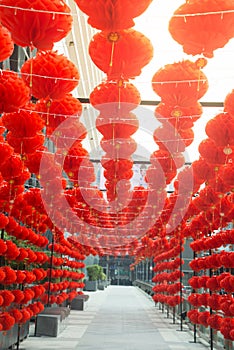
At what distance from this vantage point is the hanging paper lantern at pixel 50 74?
382cm

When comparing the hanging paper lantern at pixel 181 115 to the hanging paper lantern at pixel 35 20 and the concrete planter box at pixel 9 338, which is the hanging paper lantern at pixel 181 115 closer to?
the hanging paper lantern at pixel 35 20

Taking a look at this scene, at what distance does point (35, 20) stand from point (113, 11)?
0.62 m

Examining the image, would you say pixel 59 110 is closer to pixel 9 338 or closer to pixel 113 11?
pixel 113 11

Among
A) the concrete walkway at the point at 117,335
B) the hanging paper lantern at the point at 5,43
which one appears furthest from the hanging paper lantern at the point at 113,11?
the concrete walkway at the point at 117,335

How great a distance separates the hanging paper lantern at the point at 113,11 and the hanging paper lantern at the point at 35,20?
394 millimetres

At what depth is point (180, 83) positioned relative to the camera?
3.92 meters

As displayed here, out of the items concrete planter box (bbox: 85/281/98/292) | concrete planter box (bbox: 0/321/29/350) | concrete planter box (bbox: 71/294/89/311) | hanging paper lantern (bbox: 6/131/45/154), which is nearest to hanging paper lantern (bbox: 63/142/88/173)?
hanging paper lantern (bbox: 6/131/45/154)

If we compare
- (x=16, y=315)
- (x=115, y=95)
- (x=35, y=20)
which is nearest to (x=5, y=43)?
(x=35, y=20)

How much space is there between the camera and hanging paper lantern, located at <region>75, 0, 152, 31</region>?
2.63 metres

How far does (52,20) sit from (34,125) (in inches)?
75.9

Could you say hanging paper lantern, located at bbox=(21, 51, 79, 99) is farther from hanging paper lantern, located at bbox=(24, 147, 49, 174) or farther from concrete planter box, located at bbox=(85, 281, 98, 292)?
concrete planter box, located at bbox=(85, 281, 98, 292)

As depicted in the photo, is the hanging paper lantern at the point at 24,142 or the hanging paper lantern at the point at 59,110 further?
the hanging paper lantern at the point at 24,142

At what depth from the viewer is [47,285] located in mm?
14734

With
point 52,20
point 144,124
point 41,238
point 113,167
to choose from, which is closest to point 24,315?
point 41,238
